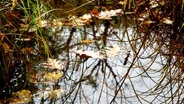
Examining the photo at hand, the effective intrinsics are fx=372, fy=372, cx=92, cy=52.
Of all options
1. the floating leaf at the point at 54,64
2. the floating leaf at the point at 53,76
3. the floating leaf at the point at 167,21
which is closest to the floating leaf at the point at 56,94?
the floating leaf at the point at 53,76

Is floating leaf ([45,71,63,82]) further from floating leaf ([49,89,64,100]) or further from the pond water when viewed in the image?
floating leaf ([49,89,64,100])

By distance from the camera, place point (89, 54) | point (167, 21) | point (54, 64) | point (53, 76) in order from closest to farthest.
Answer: point (53, 76), point (54, 64), point (89, 54), point (167, 21)

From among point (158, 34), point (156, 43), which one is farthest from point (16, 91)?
point (158, 34)

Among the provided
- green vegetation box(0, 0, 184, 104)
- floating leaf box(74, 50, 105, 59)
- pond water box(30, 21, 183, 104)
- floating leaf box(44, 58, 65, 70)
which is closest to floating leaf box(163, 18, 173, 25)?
green vegetation box(0, 0, 184, 104)

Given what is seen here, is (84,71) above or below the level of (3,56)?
below

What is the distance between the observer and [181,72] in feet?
5.85

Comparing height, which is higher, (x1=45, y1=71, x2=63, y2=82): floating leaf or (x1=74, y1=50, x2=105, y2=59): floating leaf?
(x1=74, y1=50, x2=105, y2=59): floating leaf

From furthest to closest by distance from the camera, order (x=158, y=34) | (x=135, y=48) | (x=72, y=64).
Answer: (x=158, y=34), (x=135, y=48), (x=72, y=64)

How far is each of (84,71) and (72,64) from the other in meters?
0.11

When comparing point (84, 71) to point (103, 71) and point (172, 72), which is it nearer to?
point (103, 71)

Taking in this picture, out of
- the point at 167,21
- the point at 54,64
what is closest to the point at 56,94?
the point at 54,64

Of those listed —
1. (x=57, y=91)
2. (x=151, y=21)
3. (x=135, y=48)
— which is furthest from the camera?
(x=151, y=21)

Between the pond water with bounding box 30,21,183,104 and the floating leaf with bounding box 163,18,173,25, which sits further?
the floating leaf with bounding box 163,18,173,25

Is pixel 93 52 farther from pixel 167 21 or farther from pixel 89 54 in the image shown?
pixel 167 21
